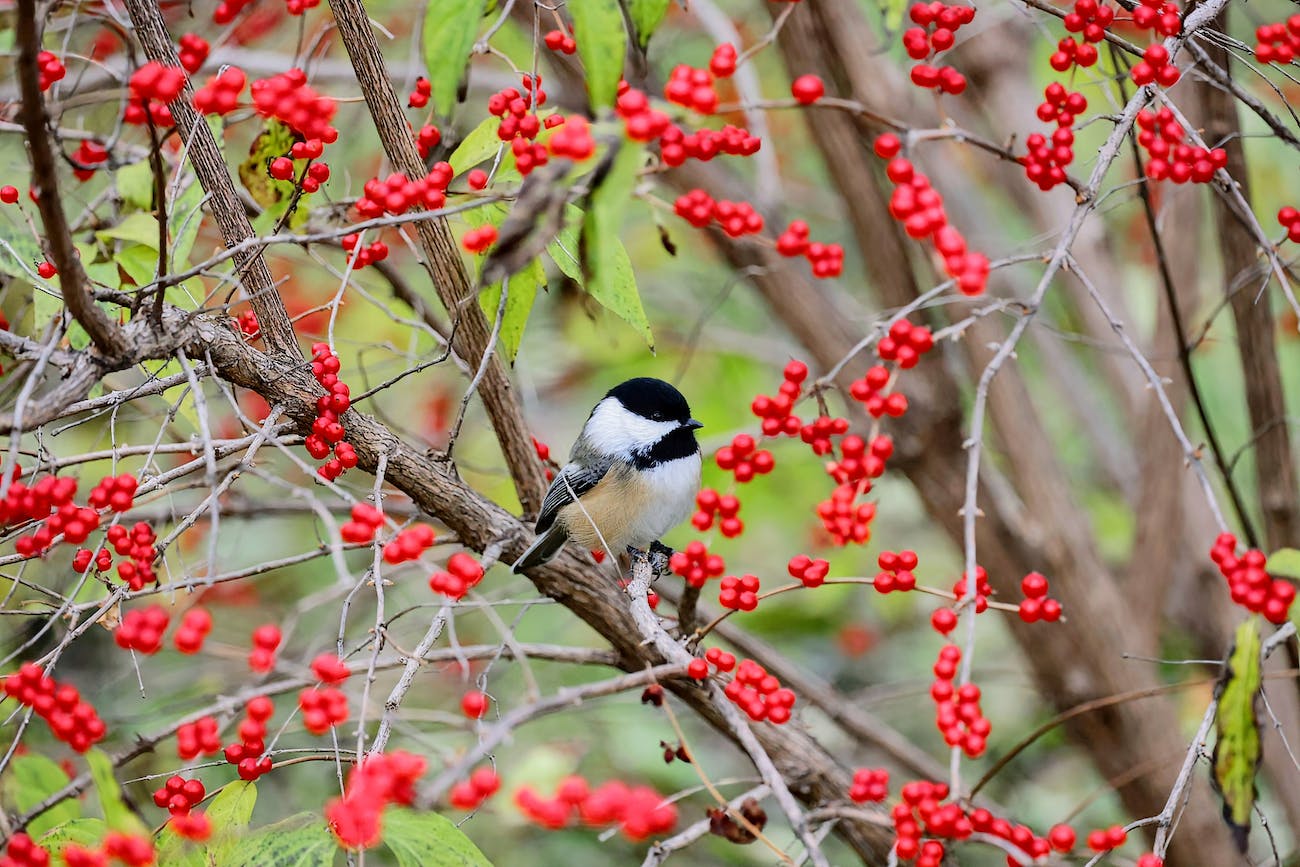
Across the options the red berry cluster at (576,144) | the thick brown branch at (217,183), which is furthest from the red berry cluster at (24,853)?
the red berry cluster at (576,144)

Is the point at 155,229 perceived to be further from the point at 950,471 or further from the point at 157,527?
the point at 950,471

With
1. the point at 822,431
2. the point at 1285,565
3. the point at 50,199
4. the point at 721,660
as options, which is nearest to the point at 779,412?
the point at 822,431

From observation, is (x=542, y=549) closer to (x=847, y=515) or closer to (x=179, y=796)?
(x=847, y=515)

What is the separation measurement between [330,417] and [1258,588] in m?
1.33

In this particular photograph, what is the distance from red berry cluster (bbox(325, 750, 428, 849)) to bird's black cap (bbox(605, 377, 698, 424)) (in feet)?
4.98

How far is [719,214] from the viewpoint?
6.08 ft

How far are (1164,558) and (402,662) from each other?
2.33 m

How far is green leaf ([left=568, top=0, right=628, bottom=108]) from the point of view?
118cm

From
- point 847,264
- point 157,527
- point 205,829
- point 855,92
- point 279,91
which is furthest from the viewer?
point 847,264

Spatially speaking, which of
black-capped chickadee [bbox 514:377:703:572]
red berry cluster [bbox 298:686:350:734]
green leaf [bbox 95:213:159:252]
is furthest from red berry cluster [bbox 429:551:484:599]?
black-capped chickadee [bbox 514:377:703:572]

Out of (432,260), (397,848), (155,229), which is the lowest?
(397,848)

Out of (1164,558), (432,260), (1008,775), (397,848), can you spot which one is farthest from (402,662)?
(1008,775)

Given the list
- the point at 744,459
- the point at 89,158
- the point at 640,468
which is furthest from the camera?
the point at 640,468

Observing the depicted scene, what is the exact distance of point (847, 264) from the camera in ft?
17.3
